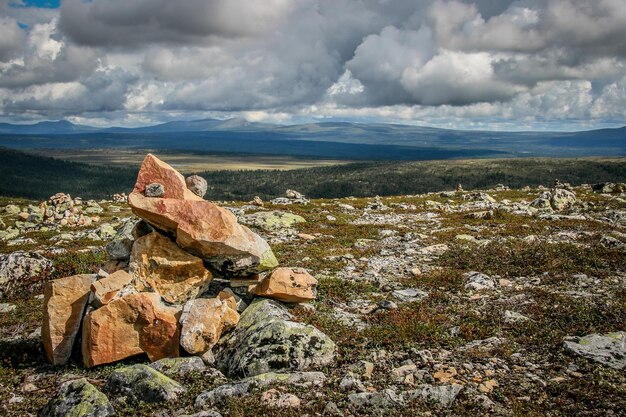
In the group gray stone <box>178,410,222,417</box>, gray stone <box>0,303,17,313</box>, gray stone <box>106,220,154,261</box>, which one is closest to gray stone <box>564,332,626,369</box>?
gray stone <box>178,410,222,417</box>

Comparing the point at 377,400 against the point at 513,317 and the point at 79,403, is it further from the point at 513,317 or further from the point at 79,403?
the point at 513,317

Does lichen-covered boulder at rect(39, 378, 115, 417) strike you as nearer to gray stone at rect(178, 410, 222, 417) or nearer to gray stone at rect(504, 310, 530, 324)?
gray stone at rect(178, 410, 222, 417)

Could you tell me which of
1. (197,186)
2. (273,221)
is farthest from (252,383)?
(273,221)

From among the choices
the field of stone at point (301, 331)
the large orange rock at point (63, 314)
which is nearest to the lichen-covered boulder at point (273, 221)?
the field of stone at point (301, 331)

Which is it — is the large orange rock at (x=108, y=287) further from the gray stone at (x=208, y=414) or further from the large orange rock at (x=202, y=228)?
the gray stone at (x=208, y=414)

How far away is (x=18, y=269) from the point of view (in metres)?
21.1

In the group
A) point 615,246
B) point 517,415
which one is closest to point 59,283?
point 517,415

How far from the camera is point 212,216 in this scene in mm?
14547

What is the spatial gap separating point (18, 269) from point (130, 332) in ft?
42.9

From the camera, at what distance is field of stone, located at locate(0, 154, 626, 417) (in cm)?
962

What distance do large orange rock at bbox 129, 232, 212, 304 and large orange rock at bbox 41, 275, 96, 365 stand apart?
1.65 metres

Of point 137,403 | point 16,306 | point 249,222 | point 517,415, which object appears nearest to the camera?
point 517,415

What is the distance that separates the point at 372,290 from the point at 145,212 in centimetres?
1000

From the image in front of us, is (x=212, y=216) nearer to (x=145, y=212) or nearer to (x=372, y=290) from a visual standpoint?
(x=145, y=212)
